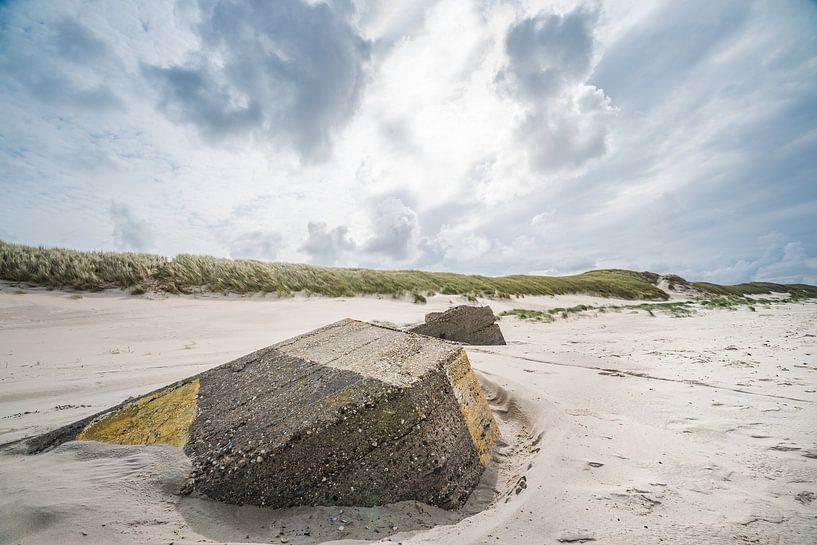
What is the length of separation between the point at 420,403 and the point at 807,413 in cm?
335

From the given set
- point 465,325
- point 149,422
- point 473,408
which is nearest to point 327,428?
point 473,408

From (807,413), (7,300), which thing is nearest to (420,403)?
(807,413)

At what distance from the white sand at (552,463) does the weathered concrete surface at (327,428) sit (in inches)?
4.0

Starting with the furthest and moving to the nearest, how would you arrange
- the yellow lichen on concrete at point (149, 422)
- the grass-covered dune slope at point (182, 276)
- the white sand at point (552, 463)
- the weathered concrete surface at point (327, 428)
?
the grass-covered dune slope at point (182, 276)
the yellow lichen on concrete at point (149, 422)
the weathered concrete surface at point (327, 428)
the white sand at point (552, 463)

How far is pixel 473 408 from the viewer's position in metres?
2.75

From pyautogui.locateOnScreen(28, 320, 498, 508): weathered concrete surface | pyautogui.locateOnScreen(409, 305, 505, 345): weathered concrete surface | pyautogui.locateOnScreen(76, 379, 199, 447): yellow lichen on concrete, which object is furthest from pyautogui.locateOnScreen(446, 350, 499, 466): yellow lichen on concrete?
pyautogui.locateOnScreen(409, 305, 505, 345): weathered concrete surface

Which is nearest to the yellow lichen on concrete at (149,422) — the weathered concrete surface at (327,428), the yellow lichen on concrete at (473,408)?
the weathered concrete surface at (327,428)

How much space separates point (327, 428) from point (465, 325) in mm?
5687

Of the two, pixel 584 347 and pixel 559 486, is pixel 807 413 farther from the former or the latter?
pixel 584 347

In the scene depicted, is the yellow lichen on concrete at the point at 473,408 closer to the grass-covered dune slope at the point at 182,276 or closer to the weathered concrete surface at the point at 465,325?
the weathered concrete surface at the point at 465,325

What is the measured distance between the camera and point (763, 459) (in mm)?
2277

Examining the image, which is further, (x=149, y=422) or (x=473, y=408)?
(x=473, y=408)

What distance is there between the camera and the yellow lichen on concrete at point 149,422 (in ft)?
7.59

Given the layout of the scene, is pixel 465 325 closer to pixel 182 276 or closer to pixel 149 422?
pixel 149 422
